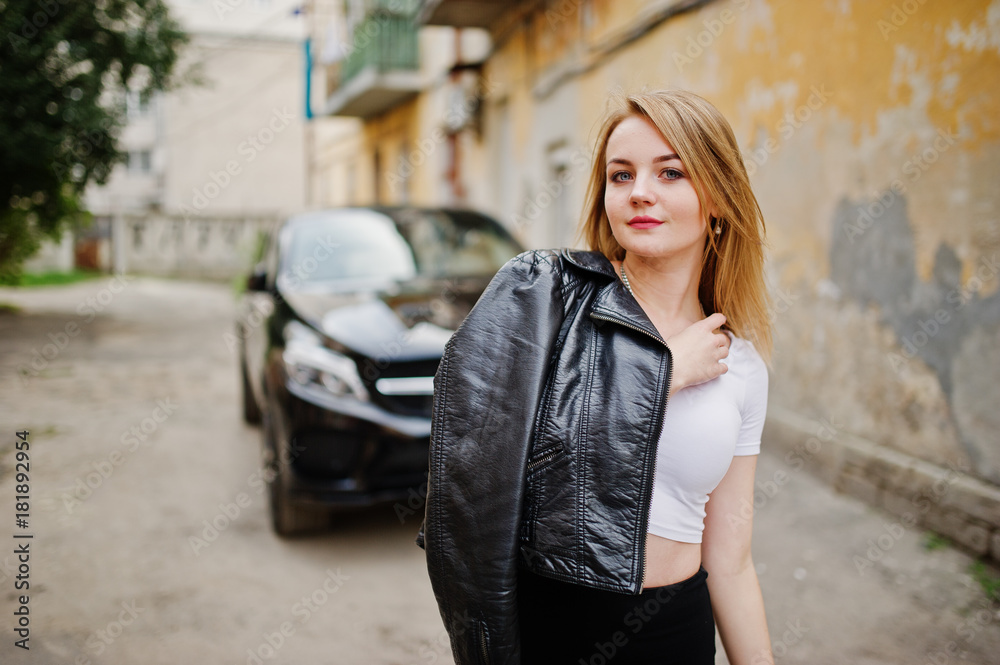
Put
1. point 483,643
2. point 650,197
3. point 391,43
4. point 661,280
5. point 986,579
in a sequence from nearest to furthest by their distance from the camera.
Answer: point 483,643 → point 650,197 → point 661,280 → point 986,579 → point 391,43

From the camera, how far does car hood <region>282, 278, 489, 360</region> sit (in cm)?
376

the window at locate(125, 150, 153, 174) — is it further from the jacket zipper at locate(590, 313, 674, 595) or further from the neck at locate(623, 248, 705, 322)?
the jacket zipper at locate(590, 313, 674, 595)

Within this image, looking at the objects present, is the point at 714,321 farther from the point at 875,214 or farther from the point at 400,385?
the point at 875,214

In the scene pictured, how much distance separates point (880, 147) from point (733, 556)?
3.58 m

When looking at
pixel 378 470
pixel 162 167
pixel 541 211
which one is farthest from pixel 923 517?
pixel 162 167

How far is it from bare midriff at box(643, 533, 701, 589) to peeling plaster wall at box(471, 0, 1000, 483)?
2.90m

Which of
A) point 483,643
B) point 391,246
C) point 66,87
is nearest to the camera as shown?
point 483,643

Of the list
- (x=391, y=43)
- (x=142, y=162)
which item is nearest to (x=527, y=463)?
(x=391, y=43)

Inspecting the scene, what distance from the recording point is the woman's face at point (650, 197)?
1358mm

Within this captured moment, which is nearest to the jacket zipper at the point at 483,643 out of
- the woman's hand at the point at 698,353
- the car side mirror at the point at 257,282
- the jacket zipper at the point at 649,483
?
the jacket zipper at the point at 649,483

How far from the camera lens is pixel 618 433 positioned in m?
1.24

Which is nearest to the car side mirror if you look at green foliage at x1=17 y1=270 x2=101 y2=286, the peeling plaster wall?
the peeling plaster wall

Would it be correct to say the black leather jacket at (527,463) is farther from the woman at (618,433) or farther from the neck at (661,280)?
the neck at (661,280)

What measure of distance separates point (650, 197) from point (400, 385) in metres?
2.49
